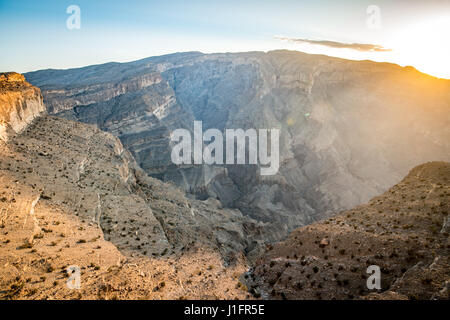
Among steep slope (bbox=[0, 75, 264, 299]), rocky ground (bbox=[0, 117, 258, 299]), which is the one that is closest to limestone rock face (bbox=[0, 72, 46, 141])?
steep slope (bbox=[0, 75, 264, 299])

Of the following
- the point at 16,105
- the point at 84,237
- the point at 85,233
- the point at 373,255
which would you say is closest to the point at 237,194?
the point at 16,105

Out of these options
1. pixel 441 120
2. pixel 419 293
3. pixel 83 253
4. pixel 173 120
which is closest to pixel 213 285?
pixel 83 253

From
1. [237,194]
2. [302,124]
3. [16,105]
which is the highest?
[16,105]

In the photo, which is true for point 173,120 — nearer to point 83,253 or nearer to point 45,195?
point 45,195

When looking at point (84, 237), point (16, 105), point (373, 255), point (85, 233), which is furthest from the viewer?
point (16, 105)

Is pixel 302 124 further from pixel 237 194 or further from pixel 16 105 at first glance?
pixel 16 105

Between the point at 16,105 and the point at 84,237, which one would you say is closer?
the point at 84,237
